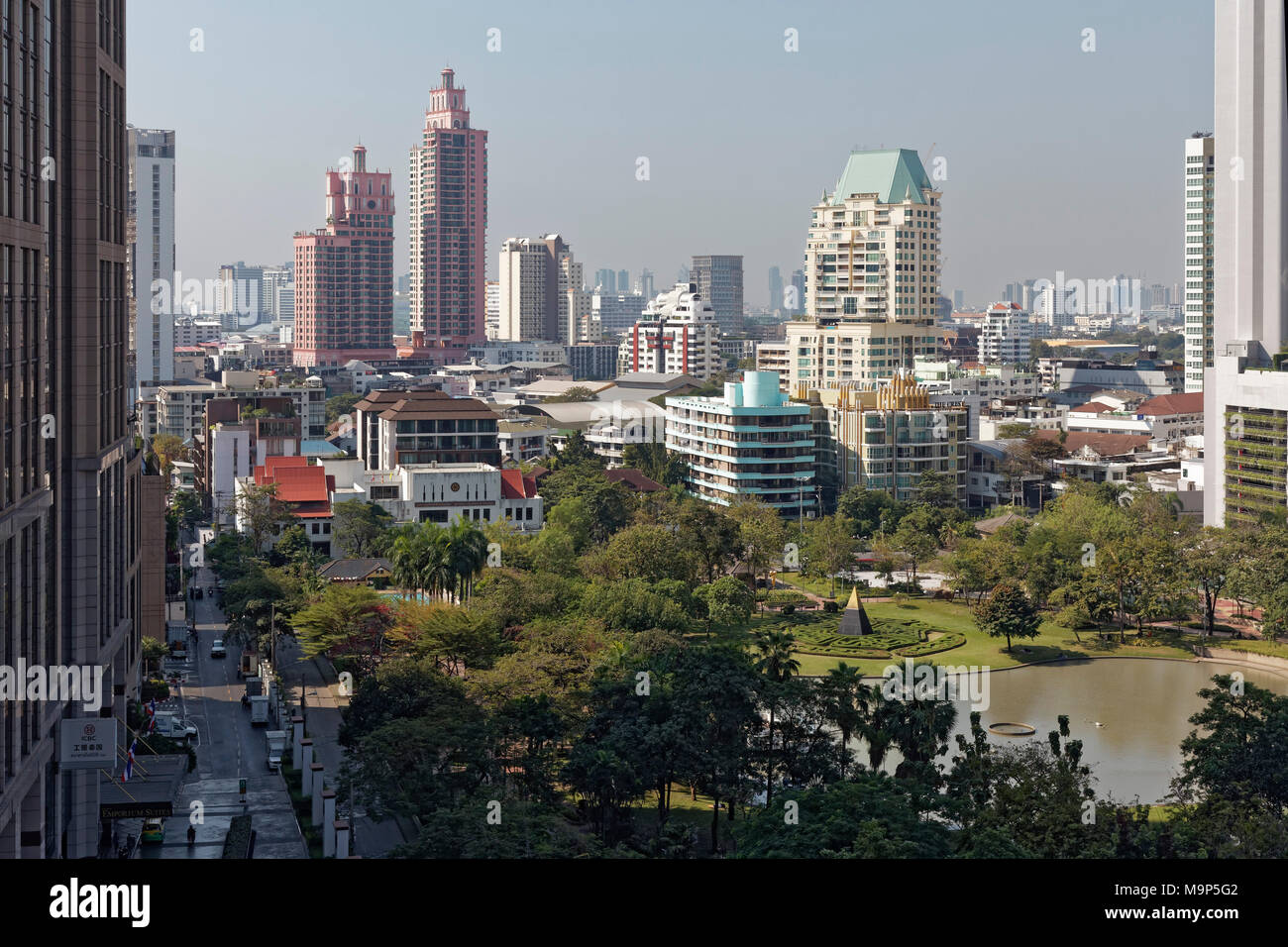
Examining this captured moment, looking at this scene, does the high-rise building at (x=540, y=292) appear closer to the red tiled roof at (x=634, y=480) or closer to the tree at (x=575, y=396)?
the tree at (x=575, y=396)

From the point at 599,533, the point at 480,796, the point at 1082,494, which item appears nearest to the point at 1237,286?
the point at 1082,494

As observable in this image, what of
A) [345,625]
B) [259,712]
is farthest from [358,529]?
[259,712]

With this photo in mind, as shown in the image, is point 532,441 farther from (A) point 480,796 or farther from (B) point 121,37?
(A) point 480,796

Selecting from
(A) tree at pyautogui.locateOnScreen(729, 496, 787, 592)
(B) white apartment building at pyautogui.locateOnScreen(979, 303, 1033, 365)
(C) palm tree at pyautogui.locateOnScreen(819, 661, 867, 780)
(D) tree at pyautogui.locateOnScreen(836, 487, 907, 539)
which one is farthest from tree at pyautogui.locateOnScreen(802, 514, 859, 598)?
(B) white apartment building at pyautogui.locateOnScreen(979, 303, 1033, 365)

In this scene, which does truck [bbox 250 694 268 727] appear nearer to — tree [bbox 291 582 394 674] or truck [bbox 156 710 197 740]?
truck [bbox 156 710 197 740]

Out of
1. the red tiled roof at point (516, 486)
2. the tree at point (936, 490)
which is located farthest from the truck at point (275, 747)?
the tree at point (936, 490)

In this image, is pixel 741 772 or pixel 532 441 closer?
pixel 741 772
